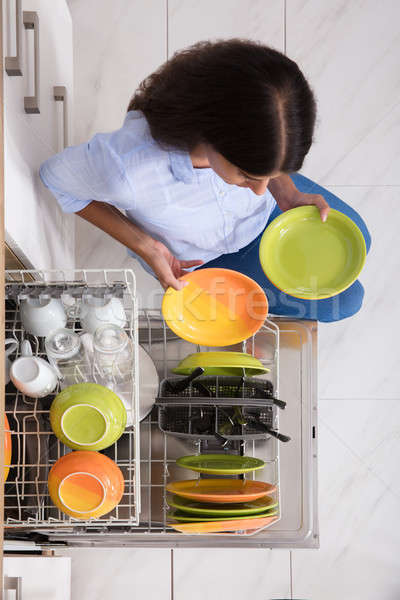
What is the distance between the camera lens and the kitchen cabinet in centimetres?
92

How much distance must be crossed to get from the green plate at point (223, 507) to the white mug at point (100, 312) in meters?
0.33

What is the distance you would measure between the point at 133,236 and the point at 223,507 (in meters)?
0.54

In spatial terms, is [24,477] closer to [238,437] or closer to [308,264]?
[238,437]

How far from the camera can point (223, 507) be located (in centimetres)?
102

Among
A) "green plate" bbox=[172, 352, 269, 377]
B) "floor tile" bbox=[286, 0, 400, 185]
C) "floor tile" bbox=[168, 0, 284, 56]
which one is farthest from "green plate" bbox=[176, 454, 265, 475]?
"floor tile" bbox=[168, 0, 284, 56]

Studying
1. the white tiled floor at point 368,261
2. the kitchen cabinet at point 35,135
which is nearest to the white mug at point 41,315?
the kitchen cabinet at point 35,135

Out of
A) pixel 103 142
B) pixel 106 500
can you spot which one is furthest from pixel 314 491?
pixel 103 142

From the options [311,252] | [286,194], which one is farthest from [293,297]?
[286,194]

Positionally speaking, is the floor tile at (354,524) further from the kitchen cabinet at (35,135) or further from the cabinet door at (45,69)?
the cabinet door at (45,69)

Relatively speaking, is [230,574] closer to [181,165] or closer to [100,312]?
[100,312]

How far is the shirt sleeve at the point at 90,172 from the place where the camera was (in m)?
1.01

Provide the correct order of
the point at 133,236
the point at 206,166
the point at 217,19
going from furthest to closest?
the point at 217,19 < the point at 133,236 < the point at 206,166

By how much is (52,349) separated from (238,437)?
326 millimetres

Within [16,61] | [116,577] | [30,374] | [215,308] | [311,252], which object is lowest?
[116,577]
